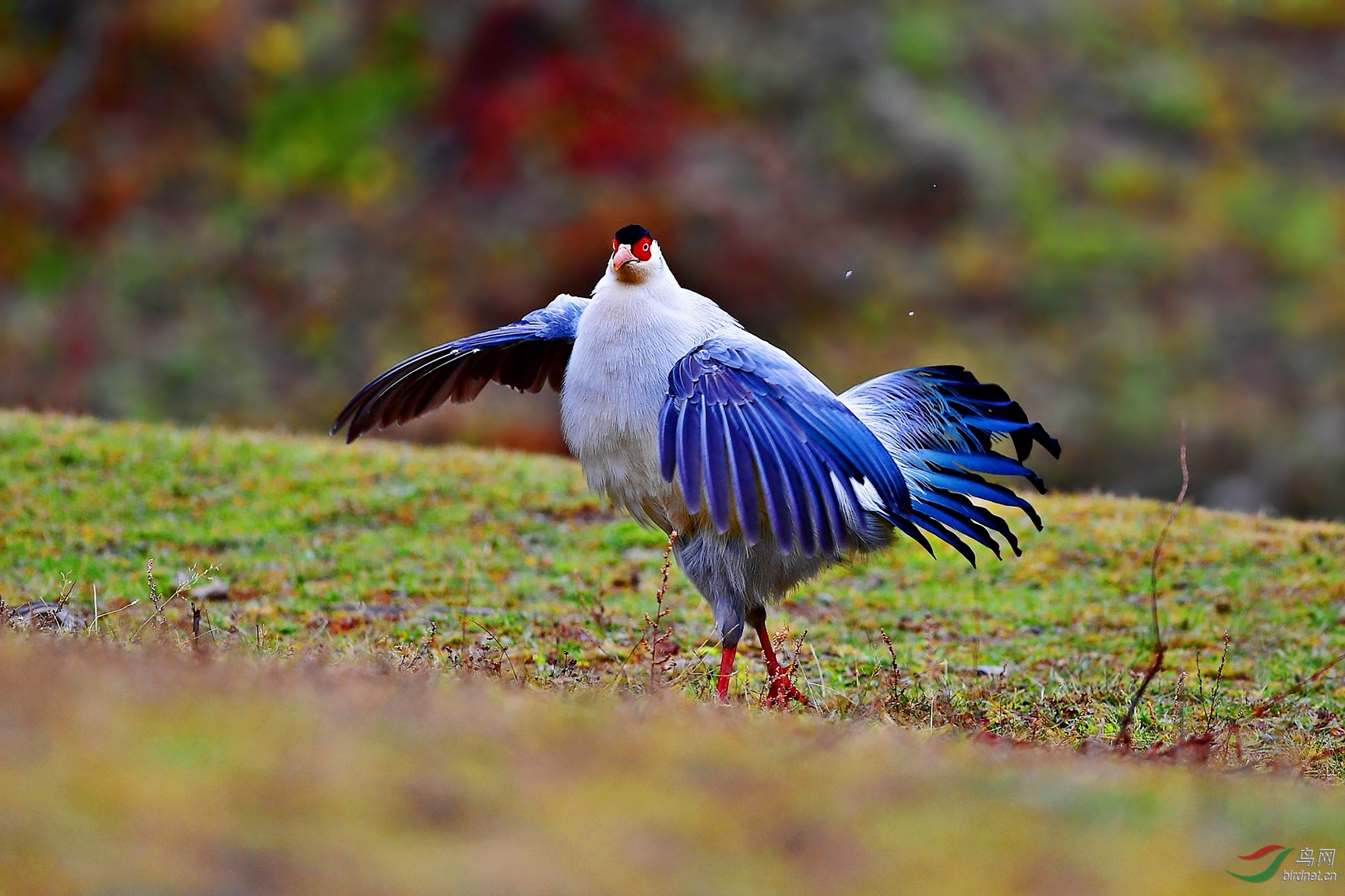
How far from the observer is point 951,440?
6285mm

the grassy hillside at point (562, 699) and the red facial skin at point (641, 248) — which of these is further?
the red facial skin at point (641, 248)

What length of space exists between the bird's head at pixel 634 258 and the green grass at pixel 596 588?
1.51 meters

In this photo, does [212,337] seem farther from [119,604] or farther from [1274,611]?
[1274,611]

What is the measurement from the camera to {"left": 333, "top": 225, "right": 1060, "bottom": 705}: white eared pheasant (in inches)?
200

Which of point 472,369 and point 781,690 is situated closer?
point 781,690

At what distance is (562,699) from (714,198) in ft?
57.6

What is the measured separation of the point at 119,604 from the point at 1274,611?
6.07 m

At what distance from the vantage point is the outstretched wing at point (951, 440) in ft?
18.7

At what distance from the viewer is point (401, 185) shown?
21719 millimetres

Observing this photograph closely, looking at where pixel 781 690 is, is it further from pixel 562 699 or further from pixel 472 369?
pixel 472 369

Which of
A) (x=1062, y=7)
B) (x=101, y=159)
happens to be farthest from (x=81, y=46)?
(x=1062, y=7)

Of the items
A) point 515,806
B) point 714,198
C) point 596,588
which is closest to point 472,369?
point 596,588

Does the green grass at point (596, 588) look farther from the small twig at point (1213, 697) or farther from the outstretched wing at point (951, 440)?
the outstretched wing at point (951, 440)

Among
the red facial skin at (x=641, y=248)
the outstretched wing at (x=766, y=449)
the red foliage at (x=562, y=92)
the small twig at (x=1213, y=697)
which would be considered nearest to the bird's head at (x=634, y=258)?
the red facial skin at (x=641, y=248)
